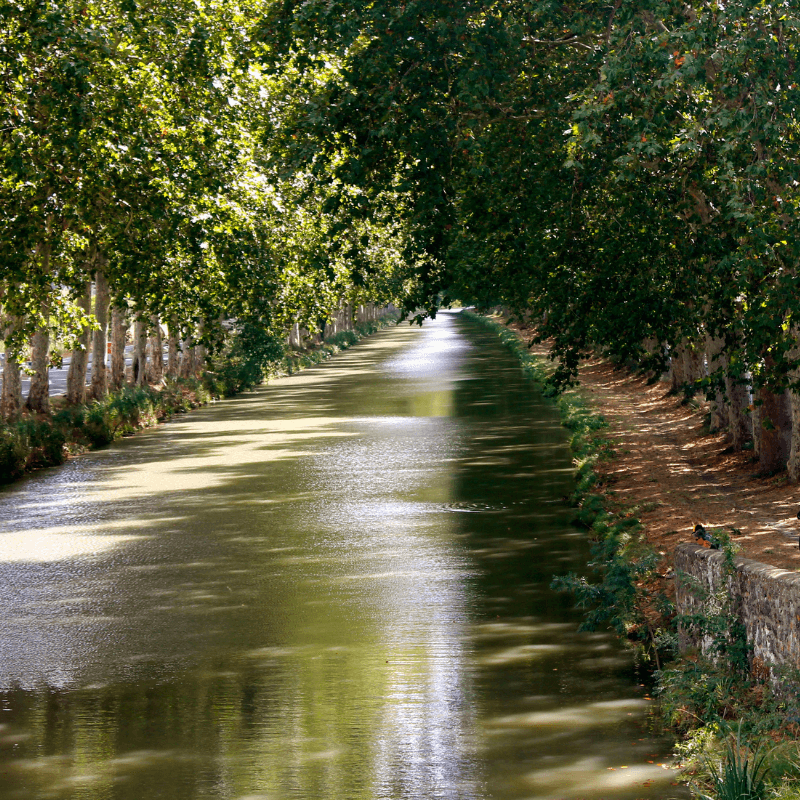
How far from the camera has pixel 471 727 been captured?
8289mm

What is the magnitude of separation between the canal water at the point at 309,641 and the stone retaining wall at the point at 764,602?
1.04 meters

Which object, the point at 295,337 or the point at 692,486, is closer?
the point at 692,486

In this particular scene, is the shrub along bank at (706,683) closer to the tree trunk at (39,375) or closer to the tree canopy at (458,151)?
the tree canopy at (458,151)

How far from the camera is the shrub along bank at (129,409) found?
22266mm

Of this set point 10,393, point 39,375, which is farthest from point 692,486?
point 39,375

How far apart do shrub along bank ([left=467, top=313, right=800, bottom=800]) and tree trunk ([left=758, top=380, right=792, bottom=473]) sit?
398 cm

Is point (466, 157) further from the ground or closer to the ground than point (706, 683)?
further from the ground

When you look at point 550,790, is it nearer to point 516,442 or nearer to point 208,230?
Answer: point 208,230

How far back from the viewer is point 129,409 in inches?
1115

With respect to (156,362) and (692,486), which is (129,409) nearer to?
(156,362)

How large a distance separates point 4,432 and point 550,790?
56.9ft

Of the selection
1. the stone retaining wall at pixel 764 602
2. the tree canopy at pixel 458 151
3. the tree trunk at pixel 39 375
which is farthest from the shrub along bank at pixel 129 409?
the stone retaining wall at pixel 764 602

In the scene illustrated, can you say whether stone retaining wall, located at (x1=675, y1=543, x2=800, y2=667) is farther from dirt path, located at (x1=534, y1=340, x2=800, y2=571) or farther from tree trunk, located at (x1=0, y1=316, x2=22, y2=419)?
tree trunk, located at (x1=0, y1=316, x2=22, y2=419)

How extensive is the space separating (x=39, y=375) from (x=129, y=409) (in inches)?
124
